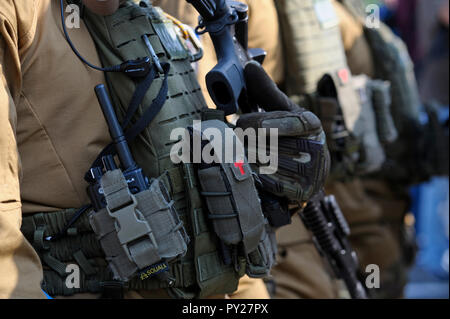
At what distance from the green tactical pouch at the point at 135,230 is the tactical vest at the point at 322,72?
5.12ft

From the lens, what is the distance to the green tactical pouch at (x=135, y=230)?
1.47 meters

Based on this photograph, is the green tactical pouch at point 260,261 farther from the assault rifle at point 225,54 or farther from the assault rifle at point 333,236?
the assault rifle at point 333,236

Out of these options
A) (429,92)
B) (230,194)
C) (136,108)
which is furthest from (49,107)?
(429,92)

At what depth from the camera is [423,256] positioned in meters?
5.21

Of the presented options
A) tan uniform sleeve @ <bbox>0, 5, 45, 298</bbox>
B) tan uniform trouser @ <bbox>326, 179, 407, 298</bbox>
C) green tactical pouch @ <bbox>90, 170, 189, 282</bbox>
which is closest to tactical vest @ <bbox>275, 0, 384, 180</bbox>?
tan uniform trouser @ <bbox>326, 179, 407, 298</bbox>

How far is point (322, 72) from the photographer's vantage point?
2.94 metres

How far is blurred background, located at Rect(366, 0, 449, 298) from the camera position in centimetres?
428

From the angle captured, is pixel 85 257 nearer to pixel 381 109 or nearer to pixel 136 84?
pixel 136 84

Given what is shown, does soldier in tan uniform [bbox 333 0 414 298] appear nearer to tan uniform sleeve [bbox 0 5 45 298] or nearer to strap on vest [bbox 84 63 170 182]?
strap on vest [bbox 84 63 170 182]

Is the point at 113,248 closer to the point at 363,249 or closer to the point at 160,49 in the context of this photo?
the point at 160,49

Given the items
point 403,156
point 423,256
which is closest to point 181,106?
point 403,156

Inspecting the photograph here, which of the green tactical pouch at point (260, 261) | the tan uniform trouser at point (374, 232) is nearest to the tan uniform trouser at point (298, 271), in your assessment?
the tan uniform trouser at point (374, 232)

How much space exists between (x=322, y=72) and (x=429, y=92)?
6.34ft

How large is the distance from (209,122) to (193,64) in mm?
432
